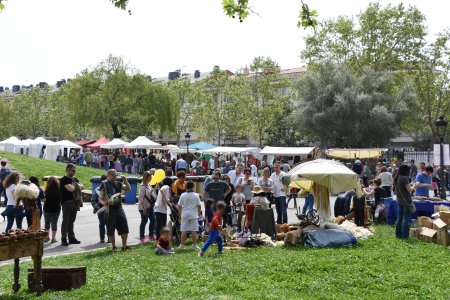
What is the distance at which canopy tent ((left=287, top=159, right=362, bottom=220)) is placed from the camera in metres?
12.9

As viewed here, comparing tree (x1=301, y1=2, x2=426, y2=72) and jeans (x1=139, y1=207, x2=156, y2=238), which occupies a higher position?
tree (x1=301, y1=2, x2=426, y2=72)

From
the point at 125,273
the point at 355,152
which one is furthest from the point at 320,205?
the point at 355,152

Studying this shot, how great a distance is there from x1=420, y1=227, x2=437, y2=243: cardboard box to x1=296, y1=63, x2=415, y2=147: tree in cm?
3402

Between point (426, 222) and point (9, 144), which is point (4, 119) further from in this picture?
point (426, 222)

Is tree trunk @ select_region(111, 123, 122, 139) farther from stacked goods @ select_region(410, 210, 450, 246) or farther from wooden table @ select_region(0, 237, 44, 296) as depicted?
wooden table @ select_region(0, 237, 44, 296)

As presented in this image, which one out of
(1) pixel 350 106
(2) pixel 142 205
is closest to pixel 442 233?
(2) pixel 142 205

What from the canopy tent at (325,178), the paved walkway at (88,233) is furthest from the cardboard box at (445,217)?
the paved walkway at (88,233)

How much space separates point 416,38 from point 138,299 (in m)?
46.8

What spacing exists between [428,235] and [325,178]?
8.64 feet

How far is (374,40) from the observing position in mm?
49719

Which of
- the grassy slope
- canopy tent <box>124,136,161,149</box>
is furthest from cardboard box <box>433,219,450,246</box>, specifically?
canopy tent <box>124,136,161,149</box>

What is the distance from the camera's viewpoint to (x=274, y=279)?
8703mm

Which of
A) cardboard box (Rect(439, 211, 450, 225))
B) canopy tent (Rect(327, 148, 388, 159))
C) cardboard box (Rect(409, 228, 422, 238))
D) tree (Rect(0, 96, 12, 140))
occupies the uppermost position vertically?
tree (Rect(0, 96, 12, 140))

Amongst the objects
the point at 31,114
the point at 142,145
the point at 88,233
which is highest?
the point at 31,114
